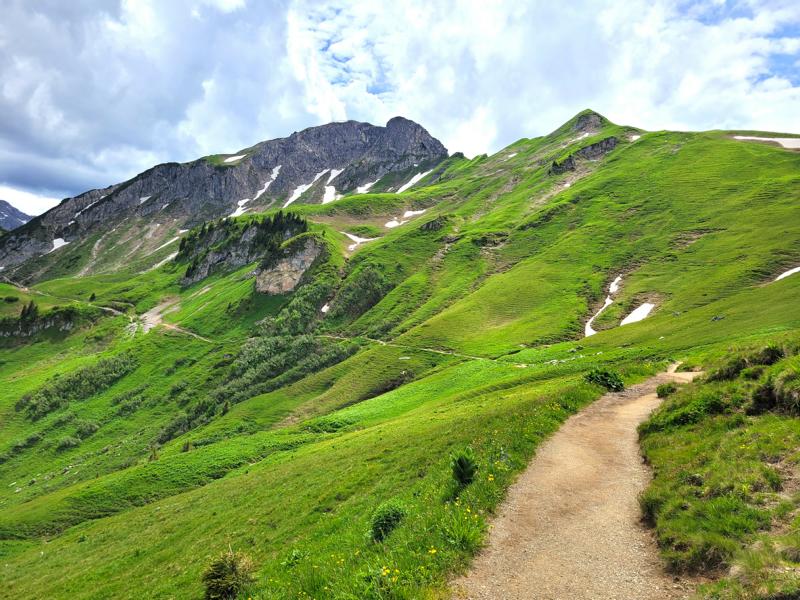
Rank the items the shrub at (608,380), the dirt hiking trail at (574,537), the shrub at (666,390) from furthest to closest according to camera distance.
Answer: the shrub at (608,380) < the shrub at (666,390) < the dirt hiking trail at (574,537)

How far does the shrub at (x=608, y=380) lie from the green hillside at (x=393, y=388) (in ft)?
4.50

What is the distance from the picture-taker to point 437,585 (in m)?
9.63

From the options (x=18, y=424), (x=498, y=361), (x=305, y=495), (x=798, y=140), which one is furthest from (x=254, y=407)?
(x=798, y=140)

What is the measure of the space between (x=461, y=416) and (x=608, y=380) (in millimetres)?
11758

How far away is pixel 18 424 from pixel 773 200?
226510mm

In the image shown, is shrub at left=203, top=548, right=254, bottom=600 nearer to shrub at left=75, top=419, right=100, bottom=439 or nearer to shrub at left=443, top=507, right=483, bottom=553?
shrub at left=443, top=507, right=483, bottom=553

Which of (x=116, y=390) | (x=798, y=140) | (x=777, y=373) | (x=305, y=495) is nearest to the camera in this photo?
(x=777, y=373)

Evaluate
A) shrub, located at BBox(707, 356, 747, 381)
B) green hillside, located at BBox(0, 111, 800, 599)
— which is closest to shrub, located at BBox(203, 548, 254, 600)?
green hillside, located at BBox(0, 111, 800, 599)

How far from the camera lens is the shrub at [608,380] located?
1208 inches

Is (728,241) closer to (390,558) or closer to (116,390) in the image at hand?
(390,558)

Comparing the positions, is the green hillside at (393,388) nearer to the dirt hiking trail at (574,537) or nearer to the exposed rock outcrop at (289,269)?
Answer: the dirt hiking trail at (574,537)

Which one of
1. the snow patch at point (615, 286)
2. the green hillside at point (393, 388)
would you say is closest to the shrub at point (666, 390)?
the green hillside at point (393, 388)

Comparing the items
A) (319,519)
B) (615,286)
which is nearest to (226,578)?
(319,519)

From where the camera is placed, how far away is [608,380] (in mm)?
31156
